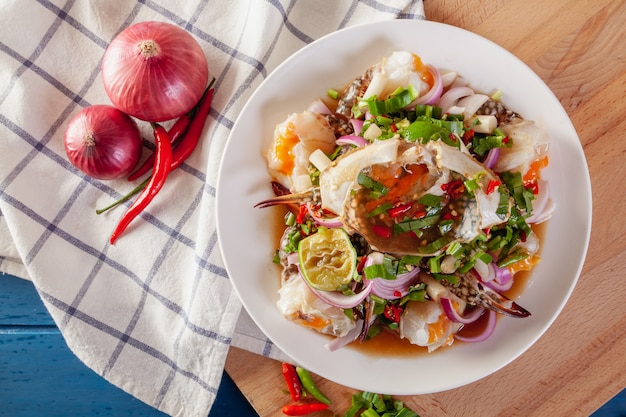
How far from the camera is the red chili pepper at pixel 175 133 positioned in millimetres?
3113

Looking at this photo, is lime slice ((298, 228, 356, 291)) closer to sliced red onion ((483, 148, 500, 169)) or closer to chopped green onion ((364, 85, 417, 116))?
chopped green onion ((364, 85, 417, 116))

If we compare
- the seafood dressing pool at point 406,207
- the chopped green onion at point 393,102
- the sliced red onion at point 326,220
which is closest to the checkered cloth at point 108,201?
the seafood dressing pool at point 406,207

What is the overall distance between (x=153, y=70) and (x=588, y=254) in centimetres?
228

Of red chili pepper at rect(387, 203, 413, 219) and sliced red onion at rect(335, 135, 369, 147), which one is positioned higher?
red chili pepper at rect(387, 203, 413, 219)

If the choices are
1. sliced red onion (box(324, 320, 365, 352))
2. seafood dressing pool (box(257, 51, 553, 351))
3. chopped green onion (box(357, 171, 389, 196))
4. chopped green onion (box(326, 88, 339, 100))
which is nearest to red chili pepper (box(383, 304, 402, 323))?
seafood dressing pool (box(257, 51, 553, 351))

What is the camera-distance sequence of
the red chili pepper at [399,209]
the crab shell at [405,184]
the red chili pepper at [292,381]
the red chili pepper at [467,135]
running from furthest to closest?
the red chili pepper at [292,381] → the red chili pepper at [467,135] → the red chili pepper at [399,209] → the crab shell at [405,184]

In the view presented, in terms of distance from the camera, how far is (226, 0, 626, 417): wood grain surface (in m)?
2.89

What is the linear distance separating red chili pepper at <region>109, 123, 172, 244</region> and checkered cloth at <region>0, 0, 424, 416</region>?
0.06 m

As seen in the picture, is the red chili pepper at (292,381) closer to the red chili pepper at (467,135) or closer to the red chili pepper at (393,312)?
the red chili pepper at (393,312)

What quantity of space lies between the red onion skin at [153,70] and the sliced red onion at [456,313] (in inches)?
61.1

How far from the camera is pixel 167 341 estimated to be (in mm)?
3096

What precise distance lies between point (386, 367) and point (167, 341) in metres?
1.12

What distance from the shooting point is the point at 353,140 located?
2.65m

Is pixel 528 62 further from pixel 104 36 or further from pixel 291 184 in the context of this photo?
pixel 104 36
